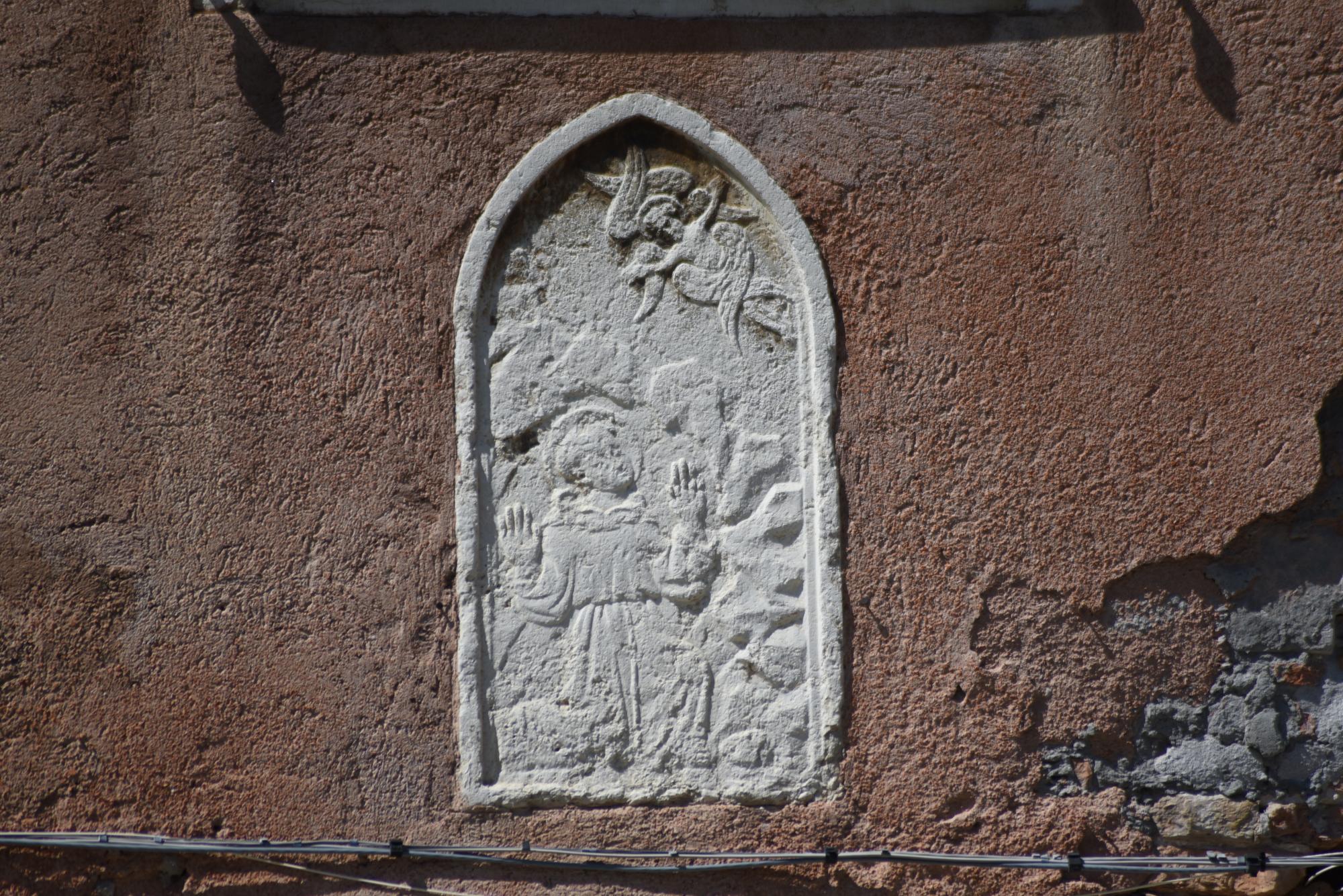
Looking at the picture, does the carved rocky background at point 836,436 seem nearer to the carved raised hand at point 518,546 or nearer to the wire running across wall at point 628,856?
the wire running across wall at point 628,856

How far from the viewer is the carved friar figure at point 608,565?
2891mm

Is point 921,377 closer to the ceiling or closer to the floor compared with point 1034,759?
closer to the ceiling

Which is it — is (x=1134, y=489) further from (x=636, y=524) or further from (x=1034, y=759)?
(x=636, y=524)

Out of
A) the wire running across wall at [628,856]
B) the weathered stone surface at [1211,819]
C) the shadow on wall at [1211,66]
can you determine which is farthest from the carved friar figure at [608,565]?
the shadow on wall at [1211,66]

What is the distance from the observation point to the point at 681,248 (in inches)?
118

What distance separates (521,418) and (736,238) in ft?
2.60

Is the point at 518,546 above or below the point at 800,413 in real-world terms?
below

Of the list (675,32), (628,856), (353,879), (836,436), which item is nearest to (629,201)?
(675,32)

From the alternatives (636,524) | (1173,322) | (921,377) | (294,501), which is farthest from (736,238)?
(294,501)

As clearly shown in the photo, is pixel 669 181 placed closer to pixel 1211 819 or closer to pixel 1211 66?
pixel 1211 66

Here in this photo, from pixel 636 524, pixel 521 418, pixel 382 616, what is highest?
pixel 521 418

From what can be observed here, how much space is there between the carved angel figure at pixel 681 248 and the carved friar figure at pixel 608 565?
1.38 feet

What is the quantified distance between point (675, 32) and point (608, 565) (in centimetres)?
151

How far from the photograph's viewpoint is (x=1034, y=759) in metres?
2.88
